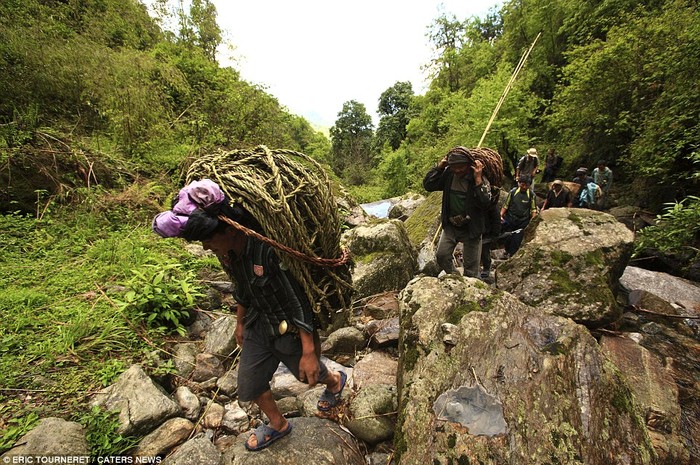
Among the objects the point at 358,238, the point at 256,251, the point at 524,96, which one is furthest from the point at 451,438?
the point at 524,96

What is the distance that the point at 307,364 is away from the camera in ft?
7.07

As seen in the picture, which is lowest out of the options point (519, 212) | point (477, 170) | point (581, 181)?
point (581, 181)

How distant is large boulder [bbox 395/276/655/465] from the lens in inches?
77.2

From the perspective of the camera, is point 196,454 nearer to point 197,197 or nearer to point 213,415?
point 213,415

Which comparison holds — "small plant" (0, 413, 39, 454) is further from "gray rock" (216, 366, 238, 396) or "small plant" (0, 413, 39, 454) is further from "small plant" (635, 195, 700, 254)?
"small plant" (635, 195, 700, 254)

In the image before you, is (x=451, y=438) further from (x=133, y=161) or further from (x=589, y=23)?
(x=589, y=23)

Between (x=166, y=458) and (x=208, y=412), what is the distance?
0.60 meters

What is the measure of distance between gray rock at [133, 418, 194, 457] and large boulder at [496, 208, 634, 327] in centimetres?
430

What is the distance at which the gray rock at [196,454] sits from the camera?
2.32 m

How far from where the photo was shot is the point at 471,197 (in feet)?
13.9

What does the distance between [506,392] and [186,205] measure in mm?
2605

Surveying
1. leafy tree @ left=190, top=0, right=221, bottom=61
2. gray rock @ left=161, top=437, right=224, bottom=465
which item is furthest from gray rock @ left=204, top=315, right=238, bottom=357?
leafy tree @ left=190, top=0, right=221, bottom=61

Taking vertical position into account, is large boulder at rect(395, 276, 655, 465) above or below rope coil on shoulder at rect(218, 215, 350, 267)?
below

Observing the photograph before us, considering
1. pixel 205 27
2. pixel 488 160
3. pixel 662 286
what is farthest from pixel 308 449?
pixel 205 27
